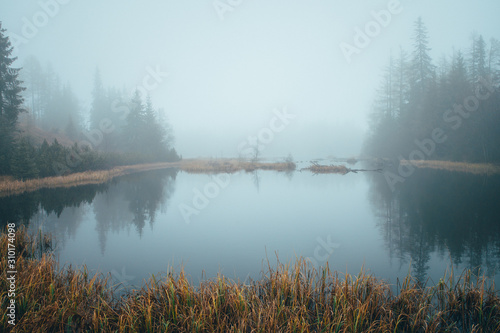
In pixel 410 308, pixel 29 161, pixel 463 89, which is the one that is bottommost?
pixel 410 308

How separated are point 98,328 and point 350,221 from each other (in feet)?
42.1

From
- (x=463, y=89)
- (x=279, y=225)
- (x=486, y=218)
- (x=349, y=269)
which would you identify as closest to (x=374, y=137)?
(x=463, y=89)

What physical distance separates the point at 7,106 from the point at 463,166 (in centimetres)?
5846

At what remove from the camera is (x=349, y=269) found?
313 inches

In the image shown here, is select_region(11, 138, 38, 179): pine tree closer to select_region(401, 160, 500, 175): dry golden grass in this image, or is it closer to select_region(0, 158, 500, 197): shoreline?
select_region(0, 158, 500, 197): shoreline

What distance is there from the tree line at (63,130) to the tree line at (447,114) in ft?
170

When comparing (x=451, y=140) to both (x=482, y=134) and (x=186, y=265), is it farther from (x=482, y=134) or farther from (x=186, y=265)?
(x=186, y=265)

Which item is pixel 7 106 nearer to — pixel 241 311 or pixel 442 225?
pixel 241 311

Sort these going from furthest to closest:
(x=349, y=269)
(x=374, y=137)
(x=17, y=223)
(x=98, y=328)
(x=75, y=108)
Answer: (x=75, y=108) → (x=374, y=137) → (x=17, y=223) → (x=349, y=269) → (x=98, y=328)

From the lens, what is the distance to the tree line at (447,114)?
33250 millimetres

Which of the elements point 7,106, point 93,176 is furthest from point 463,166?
point 7,106

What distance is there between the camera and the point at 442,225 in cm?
1227

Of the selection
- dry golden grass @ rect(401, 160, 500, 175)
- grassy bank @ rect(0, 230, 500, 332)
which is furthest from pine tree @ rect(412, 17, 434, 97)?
grassy bank @ rect(0, 230, 500, 332)

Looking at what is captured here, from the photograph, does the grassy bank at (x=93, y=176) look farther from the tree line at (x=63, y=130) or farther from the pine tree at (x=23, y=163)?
the tree line at (x=63, y=130)
